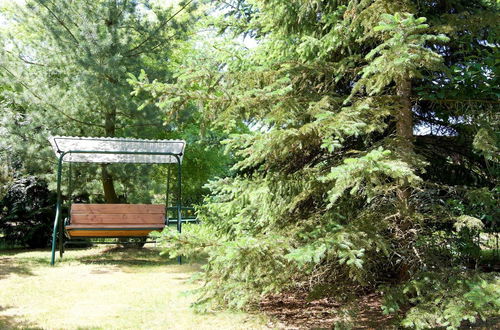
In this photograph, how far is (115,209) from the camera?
26.8ft

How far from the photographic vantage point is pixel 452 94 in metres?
3.96

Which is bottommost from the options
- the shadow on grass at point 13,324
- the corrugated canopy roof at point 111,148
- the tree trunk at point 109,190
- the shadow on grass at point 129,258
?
the shadow on grass at point 13,324

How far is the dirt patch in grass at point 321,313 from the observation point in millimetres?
3613

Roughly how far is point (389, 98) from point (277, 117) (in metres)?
1.00

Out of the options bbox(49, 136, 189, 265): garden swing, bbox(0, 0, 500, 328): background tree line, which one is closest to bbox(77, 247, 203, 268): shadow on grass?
bbox(49, 136, 189, 265): garden swing

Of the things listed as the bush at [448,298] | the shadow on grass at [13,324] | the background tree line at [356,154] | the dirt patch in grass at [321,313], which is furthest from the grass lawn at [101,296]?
the bush at [448,298]

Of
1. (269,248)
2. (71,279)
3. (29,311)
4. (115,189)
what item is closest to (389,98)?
(269,248)

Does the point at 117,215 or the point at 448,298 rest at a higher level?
the point at 117,215

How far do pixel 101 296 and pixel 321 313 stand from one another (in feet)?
8.03

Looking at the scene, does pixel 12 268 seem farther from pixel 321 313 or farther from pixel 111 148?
pixel 321 313

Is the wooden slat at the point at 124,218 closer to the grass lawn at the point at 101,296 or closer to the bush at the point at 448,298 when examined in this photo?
the grass lawn at the point at 101,296

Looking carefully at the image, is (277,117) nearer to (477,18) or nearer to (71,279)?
(477,18)

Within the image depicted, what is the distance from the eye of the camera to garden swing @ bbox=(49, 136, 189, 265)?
7062mm

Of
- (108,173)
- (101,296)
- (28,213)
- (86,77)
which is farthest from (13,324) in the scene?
(28,213)
